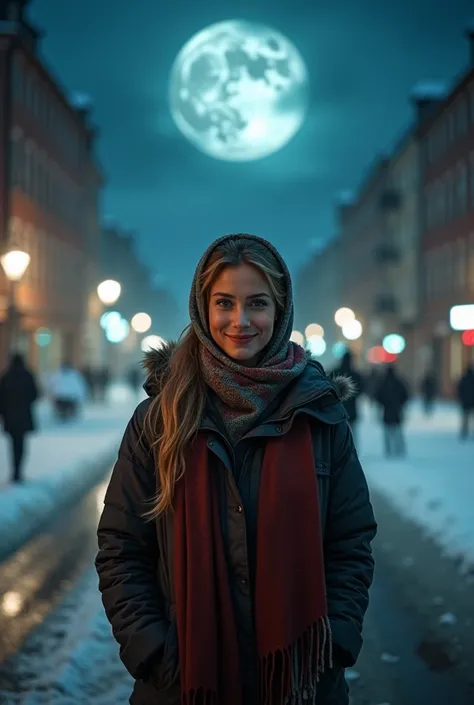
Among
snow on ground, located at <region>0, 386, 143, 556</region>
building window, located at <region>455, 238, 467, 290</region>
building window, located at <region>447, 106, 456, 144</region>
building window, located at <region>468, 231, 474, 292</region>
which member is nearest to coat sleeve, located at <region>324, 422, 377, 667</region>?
snow on ground, located at <region>0, 386, 143, 556</region>

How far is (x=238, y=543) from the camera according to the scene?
2.91 metres

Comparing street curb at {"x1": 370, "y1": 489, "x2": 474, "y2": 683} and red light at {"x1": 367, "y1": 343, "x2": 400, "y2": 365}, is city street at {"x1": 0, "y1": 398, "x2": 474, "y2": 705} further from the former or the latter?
red light at {"x1": 367, "y1": 343, "x2": 400, "y2": 365}

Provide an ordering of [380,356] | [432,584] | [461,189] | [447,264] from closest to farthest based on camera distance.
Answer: [432,584]
[461,189]
[447,264]
[380,356]

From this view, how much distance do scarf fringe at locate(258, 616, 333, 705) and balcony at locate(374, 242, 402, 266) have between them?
63861 mm

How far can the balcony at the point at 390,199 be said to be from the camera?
214ft

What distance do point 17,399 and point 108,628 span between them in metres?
9.53

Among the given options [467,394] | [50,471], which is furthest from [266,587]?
[467,394]

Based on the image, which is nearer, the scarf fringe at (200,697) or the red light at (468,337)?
the scarf fringe at (200,697)

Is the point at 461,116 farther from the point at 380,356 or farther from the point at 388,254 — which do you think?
the point at 380,356

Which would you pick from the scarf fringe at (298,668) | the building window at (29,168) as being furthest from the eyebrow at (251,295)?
the building window at (29,168)

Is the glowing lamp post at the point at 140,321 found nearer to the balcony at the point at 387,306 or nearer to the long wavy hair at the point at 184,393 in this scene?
the balcony at the point at 387,306

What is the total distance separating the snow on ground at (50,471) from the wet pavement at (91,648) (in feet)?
5.70

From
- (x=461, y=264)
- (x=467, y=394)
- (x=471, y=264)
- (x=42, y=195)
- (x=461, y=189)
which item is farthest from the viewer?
(x=42, y=195)

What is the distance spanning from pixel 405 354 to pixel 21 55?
94.5 feet
